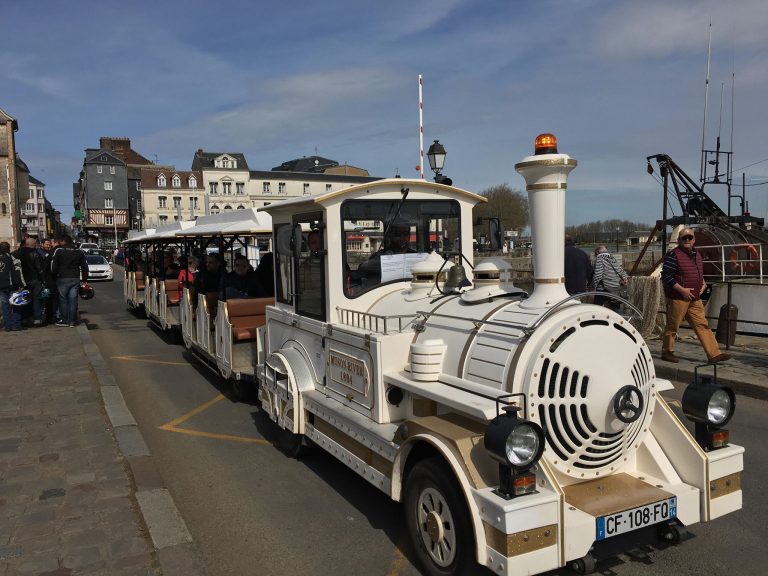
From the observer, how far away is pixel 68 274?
40.9 feet

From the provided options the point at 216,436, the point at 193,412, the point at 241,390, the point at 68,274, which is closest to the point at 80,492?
the point at 216,436

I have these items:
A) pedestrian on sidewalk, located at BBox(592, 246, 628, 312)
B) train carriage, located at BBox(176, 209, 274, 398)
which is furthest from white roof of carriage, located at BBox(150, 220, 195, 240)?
pedestrian on sidewalk, located at BBox(592, 246, 628, 312)

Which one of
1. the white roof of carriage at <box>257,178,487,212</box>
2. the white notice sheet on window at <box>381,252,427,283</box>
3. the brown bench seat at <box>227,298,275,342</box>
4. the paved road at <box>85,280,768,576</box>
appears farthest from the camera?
the brown bench seat at <box>227,298,275,342</box>

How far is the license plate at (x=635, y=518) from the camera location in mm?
2961

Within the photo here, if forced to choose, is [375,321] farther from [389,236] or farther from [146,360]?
[146,360]

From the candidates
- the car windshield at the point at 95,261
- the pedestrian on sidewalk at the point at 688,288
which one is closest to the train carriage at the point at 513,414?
the pedestrian on sidewalk at the point at 688,288

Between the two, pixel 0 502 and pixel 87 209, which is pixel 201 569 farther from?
pixel 87 209

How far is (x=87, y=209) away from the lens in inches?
3174

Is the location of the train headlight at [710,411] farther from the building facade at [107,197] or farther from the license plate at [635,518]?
the building facade at [107,197]

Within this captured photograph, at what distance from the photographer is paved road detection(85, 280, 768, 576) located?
359 cm

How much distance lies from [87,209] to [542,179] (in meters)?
87.2

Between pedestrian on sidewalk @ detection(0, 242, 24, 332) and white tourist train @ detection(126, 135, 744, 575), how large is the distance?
955cm

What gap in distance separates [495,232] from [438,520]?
2.78 meters

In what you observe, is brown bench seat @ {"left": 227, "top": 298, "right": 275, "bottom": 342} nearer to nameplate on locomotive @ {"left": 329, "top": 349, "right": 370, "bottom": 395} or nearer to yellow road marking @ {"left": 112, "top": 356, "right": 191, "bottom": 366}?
nameplate on locomotive @ {"left": 329, "top": 349, "right": 370, "bottom": 395}
